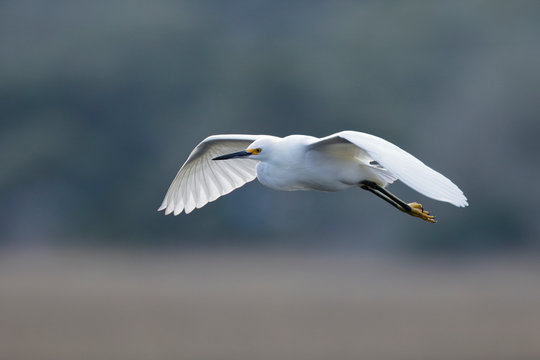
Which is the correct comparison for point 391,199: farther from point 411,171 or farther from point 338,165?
point 411,171

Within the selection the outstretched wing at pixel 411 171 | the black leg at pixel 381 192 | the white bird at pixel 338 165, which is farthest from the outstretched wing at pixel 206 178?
the outstretched wing at pixel 411 171

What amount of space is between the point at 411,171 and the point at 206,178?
8.79ft

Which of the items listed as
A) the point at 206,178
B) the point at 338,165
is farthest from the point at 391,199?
the point at 206,178

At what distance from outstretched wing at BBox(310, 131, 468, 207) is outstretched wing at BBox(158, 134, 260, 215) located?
2027 millimetres

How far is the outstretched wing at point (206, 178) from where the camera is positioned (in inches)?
260

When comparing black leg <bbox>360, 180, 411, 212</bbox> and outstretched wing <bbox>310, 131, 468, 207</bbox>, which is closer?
outstretched wing <bbox>310, 131, 468, 207</bbox>

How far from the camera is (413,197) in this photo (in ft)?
55.9

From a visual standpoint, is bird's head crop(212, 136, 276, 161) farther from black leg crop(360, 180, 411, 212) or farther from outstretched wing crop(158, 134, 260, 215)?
outstretched wing crop(158, 134, 260, 215)

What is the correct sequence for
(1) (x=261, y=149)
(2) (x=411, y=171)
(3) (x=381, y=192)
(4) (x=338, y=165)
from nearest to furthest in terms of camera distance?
(2) (x=411, y=171) → (4) (x=338, y=165) → (1) (x=261, y=149) → (3) (x=381, y=192)

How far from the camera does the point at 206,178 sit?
6.70m

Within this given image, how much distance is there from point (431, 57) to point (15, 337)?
1288 centimetres

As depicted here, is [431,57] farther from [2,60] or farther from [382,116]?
[2,60]

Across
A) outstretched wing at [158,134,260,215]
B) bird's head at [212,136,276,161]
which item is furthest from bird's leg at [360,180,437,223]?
outstretched wing at [158,134,260,215]

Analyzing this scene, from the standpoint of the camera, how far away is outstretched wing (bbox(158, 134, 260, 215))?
661cm
